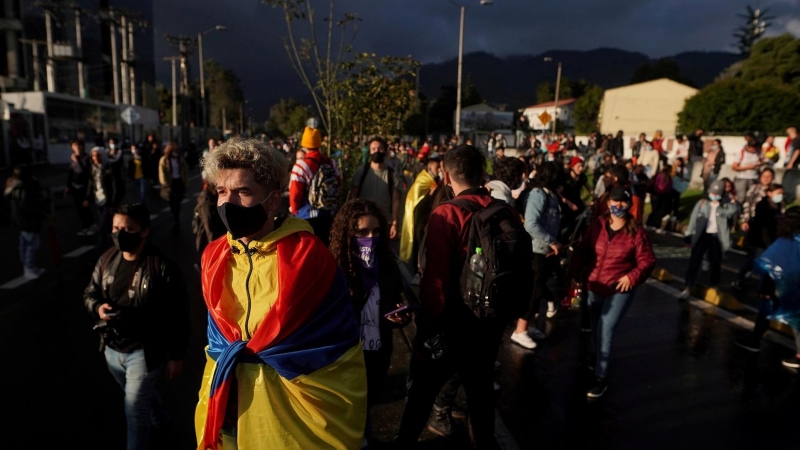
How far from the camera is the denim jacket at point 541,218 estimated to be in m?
4.83

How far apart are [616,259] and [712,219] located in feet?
11.4

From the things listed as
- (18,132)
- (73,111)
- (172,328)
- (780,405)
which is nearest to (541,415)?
(780,405)

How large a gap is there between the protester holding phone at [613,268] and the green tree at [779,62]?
5134 cm

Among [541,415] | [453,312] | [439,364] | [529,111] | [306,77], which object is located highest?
[529,111]

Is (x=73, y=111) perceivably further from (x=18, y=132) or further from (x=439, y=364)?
(x=439, y=364)

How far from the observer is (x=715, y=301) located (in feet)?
22.1

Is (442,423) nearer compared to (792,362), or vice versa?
(442,423)

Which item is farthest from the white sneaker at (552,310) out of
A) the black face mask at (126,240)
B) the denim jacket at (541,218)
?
the black face mask at (126,240)

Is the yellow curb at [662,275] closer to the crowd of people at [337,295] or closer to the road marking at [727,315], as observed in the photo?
the road marking at [727,315]

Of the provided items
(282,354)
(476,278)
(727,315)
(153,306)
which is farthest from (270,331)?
(727,315)

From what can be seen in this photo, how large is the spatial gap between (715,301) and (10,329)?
812cm

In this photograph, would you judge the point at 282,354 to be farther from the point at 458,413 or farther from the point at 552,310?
the point at 552,310

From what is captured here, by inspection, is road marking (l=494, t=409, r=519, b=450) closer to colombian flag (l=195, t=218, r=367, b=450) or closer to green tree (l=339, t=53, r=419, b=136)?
colombian flag (l=195, t=218, r=367, b=450)

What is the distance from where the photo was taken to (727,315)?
20.7 ft
